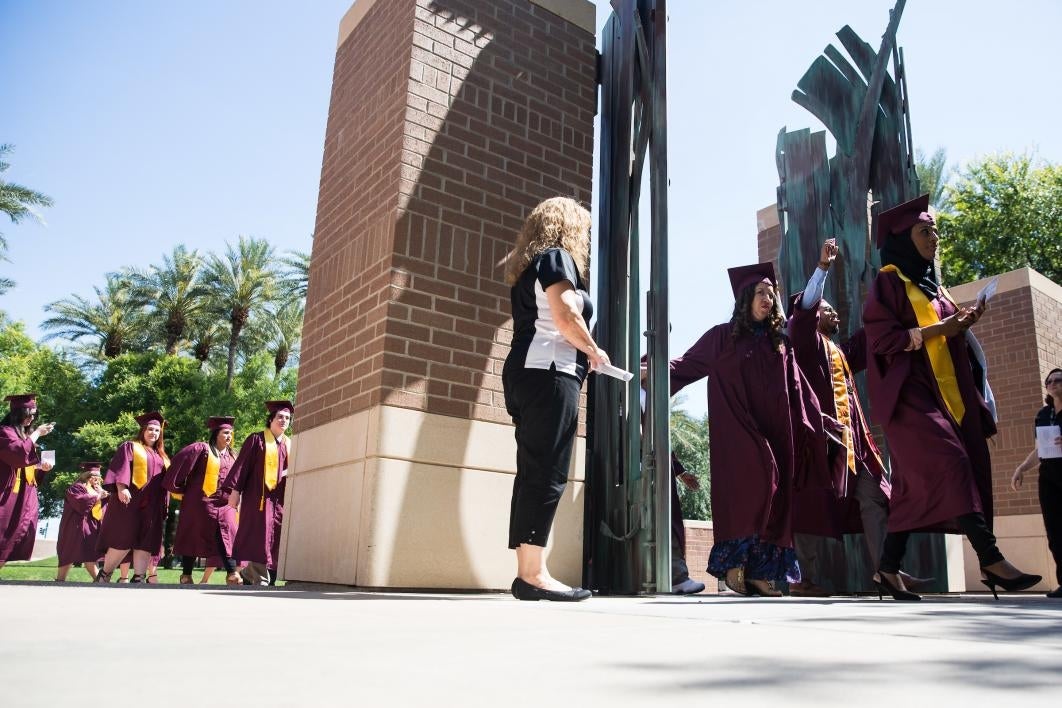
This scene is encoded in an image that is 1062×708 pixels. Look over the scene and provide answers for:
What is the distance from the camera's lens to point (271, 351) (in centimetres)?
3984

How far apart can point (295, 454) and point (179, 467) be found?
20.6 ft

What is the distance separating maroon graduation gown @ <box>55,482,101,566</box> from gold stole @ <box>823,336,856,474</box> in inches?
523

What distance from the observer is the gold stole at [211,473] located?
1094 centimetres

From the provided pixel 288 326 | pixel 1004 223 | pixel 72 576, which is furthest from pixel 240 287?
pixel 1004 223

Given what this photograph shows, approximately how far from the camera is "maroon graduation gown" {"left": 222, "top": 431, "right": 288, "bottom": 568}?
9555mm

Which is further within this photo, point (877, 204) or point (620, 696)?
point (877, 204)

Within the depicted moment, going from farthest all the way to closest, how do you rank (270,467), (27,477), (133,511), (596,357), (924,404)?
(133,511) → (27,477) → (270,467) → (924,404) → (596,357)

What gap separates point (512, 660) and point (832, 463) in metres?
5.47

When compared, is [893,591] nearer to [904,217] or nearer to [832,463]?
[832,463]

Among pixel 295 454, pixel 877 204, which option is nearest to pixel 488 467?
pixel 295 454

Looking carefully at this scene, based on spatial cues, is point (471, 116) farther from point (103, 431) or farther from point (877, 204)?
point (103, 431)

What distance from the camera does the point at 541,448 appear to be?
3.99 m

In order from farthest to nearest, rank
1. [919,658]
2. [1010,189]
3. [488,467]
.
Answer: [1010,189] < [488,467] < [919,658]

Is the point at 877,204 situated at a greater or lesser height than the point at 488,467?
greater
